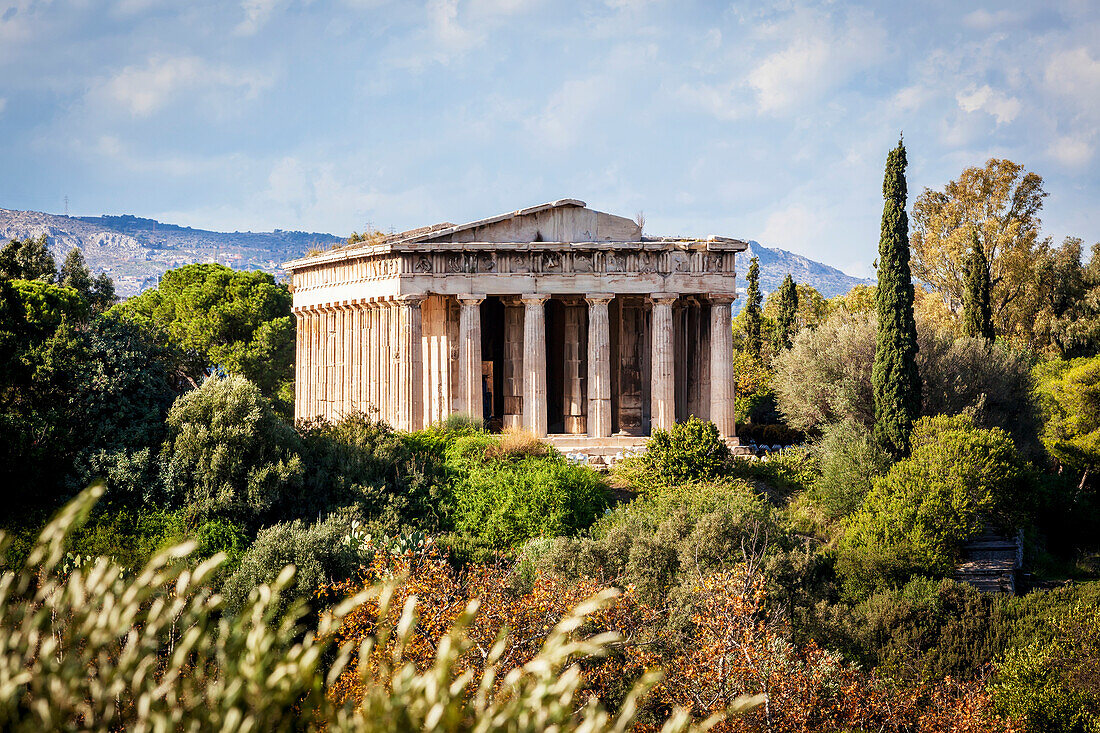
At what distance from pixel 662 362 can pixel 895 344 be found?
7545 millimetres

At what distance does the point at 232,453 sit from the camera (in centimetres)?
2678

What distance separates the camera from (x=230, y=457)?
26688 millimetres

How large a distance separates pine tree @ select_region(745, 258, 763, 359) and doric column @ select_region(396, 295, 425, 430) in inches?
1056

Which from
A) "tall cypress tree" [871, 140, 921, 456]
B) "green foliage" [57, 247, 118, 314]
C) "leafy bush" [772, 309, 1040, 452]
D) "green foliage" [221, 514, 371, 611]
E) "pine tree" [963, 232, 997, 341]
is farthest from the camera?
"green foliage" [57, 247, 118, 314]

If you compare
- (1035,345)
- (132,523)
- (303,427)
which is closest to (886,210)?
(303,427)

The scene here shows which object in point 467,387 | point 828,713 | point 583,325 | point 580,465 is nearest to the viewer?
point 828,713

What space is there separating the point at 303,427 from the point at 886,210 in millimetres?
19252

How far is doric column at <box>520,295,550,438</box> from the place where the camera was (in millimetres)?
35438

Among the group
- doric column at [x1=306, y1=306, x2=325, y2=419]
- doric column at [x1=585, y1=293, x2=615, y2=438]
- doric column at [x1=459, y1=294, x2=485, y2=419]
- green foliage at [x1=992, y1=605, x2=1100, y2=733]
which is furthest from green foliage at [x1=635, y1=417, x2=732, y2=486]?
doric column at [x1=306, y1=306, x2=325, y2=419]

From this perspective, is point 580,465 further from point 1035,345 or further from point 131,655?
point 1035,345

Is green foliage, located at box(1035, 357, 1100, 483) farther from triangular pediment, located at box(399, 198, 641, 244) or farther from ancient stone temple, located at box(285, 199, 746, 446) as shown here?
triangular pediment, located at box(399, 198, 641, 244)

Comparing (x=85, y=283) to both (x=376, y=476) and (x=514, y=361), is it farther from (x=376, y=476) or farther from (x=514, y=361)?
(x=376, y=476)

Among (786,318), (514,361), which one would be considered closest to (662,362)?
(514,361)

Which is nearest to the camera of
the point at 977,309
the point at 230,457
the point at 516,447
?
the point at 230,457
